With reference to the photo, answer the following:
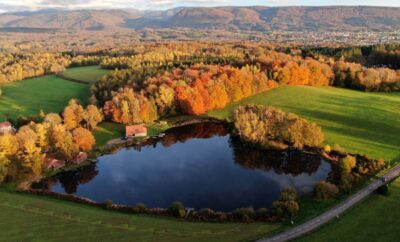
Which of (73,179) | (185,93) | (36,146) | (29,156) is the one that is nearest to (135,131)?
(185,93)

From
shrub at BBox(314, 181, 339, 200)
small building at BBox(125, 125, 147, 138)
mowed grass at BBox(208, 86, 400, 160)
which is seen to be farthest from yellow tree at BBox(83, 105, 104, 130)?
shrub at BBox(314, 181, 339, 200)

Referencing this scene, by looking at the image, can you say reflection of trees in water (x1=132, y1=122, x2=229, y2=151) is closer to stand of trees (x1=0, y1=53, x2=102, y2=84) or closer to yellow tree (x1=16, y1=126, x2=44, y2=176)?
yellow tree (x1=16, y1=126, x2=44, y2=176)

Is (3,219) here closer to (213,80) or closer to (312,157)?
(312,157)

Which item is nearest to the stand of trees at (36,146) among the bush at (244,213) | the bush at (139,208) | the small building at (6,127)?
the small building at (6,127)

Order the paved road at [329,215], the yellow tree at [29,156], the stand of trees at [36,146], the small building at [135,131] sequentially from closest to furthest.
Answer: the paved road at [329,215], the stand of trees at [36,146], the yellow tree at [29,156], the small building at [135,131]

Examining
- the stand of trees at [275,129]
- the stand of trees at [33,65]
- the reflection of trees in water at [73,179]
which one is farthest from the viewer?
the stand of trees at [33,65]

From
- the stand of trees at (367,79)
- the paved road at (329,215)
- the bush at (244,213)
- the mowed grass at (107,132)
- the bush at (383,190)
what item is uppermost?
the stand of trees at (367,79)

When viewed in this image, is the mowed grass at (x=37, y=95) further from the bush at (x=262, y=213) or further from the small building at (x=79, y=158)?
the bush at (x=262, y=213)
